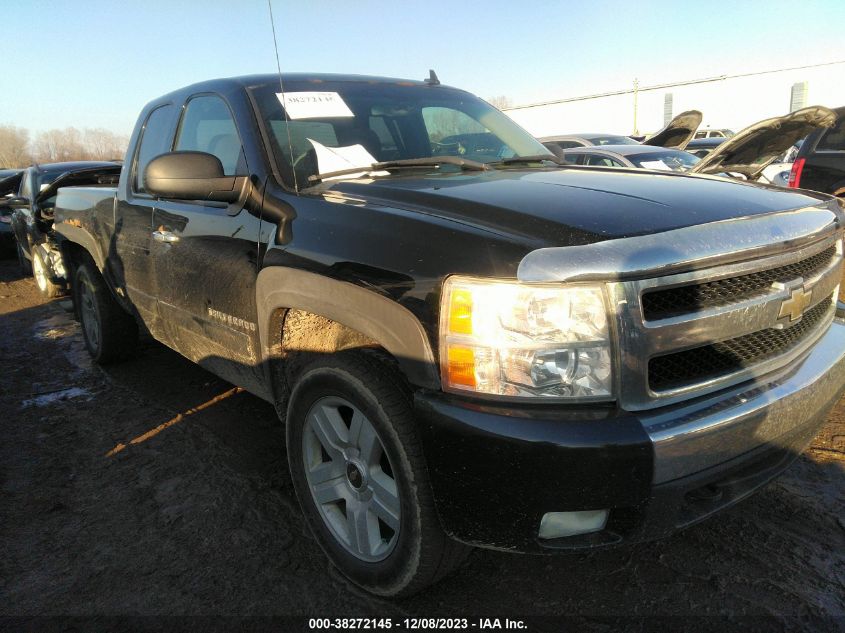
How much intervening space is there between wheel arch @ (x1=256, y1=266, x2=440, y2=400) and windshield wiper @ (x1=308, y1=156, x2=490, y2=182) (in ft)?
1.76

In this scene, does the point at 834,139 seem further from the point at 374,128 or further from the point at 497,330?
the point at 497,330

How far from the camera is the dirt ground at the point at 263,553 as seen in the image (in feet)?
6.72

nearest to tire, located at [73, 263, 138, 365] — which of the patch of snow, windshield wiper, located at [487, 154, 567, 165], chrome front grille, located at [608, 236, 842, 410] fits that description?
the patch of snow

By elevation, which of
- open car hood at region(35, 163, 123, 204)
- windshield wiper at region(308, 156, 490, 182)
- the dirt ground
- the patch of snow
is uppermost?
windshield wiper at region(308, 156, 490, 182)

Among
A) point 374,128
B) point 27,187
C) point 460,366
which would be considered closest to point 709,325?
point 460,366

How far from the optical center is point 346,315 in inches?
77.3

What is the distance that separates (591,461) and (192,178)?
192 cm

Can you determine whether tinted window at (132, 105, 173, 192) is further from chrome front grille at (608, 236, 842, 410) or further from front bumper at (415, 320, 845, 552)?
chrome front grille at (608, 236, 842, 410)

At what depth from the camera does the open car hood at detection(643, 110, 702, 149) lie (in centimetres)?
782

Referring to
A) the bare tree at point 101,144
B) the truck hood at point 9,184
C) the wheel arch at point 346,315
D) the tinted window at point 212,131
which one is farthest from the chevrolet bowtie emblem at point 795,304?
the bare tree at point 101,144

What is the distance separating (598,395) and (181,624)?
5.29 feet

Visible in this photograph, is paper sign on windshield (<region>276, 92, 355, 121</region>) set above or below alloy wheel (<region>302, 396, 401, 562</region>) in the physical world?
above

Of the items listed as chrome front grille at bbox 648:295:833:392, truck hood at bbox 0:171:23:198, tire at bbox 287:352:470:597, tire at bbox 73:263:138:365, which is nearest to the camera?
chrome front grille at bbox 648:295:833:392

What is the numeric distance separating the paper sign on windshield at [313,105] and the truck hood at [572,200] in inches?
18.2
